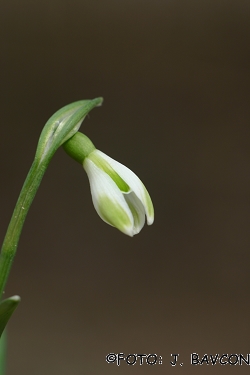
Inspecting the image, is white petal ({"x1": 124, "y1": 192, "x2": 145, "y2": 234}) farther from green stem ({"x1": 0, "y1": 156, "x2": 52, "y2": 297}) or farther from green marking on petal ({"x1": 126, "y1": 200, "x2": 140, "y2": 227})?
green stem ({"x1": 0, "y1": 156, "x2": 52, "y2": 297})

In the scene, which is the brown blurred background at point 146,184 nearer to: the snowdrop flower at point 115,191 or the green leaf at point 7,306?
the snowdrop flower at point 115,191

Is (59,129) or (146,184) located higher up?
(146,184)

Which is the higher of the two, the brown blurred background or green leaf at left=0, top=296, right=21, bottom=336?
the brown blurred background

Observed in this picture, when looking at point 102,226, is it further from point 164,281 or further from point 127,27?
point 127,27

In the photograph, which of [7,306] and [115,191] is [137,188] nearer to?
[115,191]

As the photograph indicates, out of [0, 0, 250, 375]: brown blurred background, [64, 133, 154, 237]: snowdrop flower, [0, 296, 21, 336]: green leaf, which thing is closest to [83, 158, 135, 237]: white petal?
[64, 133, 154, 237]: snowdrop flower

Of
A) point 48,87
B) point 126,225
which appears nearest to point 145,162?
point 48,87

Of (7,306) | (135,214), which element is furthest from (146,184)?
(7,306)
